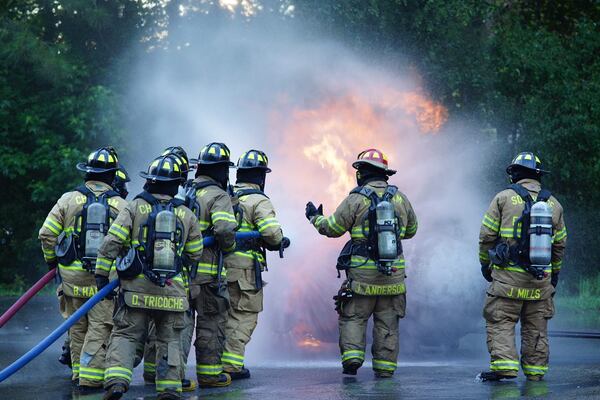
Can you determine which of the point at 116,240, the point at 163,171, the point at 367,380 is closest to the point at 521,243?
the point at 367,380

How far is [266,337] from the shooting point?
12219mm

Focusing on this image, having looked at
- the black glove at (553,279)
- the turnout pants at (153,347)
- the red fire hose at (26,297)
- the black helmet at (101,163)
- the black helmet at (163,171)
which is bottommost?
the turnout pants at (153,347)

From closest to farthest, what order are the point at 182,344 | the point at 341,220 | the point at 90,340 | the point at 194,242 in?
the point at 194,242, the point at 182,344, the point at 90,340, the point at 341,220

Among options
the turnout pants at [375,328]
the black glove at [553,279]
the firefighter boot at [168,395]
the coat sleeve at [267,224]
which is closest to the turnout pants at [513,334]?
the black glove at [553,279]

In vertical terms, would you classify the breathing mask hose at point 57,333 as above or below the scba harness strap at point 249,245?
below

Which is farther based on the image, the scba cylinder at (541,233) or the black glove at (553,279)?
the black glove at (553,279)

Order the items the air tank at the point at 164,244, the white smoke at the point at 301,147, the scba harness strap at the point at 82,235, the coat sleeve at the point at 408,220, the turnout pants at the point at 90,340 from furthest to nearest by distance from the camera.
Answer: the white smoke at the point at 301,147
the coat sleeve at the point at 408,220
the scba harness strap at the point at 82,235
the turnout pants at the point at 90,340
the air tank at the point at 164,244

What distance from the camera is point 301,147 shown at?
13.8 meters

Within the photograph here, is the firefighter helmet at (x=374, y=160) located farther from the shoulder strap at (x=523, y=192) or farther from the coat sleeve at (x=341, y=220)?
the shoulder strap at (x=523, y=192)

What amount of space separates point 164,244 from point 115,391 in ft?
3.54

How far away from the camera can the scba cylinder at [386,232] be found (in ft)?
32.2

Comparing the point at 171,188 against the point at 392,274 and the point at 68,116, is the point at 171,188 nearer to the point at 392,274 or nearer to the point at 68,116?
the point at 392,274

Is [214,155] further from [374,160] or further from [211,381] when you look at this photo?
[211,381]

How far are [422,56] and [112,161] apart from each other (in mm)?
10383
